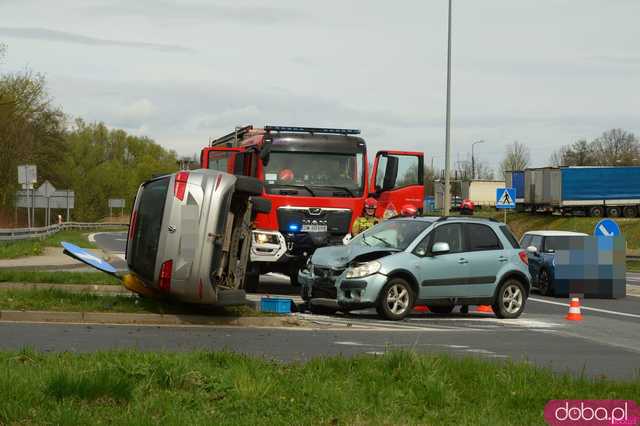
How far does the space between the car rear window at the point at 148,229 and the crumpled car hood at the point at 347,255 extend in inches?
136

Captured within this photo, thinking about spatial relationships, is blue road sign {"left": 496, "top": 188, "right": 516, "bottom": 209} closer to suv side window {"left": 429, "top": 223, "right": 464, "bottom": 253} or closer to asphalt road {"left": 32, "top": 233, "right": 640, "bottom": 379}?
asphalt road {"left": 32, "top": 233, "right": 640, "bottom": 379}

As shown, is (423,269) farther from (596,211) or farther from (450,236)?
(596,211)

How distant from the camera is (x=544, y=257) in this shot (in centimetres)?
2541

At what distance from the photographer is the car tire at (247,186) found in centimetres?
1432

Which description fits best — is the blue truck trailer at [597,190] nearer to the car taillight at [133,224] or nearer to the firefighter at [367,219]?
the firefighter at [367,219]

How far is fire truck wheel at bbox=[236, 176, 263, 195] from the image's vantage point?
14320 mm

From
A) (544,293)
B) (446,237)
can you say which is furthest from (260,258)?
(544,293)

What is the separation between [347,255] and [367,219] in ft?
11.5

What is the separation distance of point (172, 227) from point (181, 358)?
5.20m

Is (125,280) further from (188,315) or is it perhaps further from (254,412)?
(254,412)

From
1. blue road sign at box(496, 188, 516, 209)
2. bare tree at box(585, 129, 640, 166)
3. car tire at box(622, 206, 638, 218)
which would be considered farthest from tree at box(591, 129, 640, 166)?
blue road sign at box(496, 188, 516, 209)

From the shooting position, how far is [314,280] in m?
16.3

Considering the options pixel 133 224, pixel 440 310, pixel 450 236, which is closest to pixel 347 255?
pixel 450 236

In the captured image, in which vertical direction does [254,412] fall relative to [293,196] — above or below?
below
